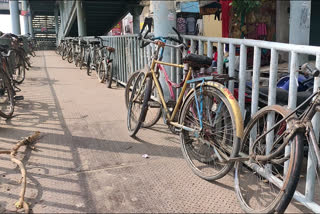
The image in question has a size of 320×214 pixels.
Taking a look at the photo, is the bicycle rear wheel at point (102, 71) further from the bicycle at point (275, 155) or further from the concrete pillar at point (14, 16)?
the concrete pillar at point (14, 16)

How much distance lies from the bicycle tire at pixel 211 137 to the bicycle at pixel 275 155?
0.16 meters

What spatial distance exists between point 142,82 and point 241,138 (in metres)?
1.87

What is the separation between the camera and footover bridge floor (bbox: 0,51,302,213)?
264 centimetres

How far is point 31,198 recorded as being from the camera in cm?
272

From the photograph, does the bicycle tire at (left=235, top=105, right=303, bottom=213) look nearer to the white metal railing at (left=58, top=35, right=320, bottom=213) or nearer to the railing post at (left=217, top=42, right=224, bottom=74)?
Answer: the white metal railing at (left=58, top=35, right=320, bottom=213)

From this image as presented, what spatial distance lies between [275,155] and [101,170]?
1.74 m

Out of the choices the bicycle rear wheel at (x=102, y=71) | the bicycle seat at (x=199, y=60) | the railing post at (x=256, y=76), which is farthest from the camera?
the bicycle rear wheel at (x=102, y=71)

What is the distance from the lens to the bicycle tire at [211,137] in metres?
2.81

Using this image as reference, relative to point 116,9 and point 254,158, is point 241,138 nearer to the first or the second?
point 254,158

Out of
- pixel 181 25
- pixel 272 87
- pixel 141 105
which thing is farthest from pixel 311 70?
pixel 181 25

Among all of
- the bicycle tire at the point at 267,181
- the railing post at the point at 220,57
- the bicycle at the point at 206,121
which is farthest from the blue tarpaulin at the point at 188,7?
the bicycle tire at the point at 267,181

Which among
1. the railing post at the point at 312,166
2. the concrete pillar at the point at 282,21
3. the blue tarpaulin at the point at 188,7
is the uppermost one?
the blue tarpaulin at the point at 188,7

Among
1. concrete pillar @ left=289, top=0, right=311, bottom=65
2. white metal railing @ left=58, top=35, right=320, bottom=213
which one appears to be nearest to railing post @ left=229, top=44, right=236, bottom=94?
white metal railing @ left=58, top=35, right=320, bottom=213

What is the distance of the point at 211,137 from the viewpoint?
9.86 feet
